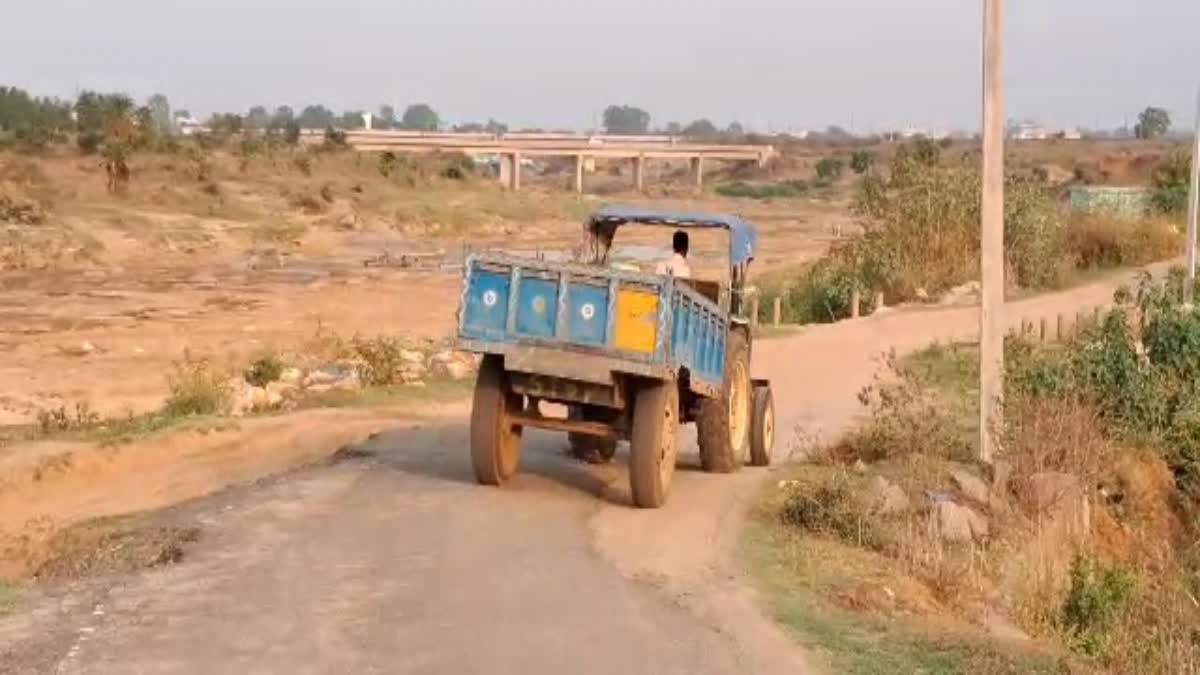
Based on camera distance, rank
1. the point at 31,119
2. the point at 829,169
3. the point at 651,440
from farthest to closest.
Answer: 1. the point at 829,169
2. the point at 31,119
3. the point at 651,440

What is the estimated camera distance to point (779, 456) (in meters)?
18.5

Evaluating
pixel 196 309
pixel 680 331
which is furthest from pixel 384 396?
pixel 196 309

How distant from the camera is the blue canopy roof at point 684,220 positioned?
52.1ft

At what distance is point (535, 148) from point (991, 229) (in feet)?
337

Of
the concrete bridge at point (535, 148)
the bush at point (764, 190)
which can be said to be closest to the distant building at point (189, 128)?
Answer: the concrete bridge at point (535, 148)

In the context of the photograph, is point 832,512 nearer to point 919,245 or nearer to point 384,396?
point 384,396

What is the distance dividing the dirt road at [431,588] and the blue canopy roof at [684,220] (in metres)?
2.21

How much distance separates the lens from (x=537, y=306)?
13.4 m

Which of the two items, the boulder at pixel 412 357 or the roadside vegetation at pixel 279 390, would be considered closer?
the roadside vegetation at pixel 279 390

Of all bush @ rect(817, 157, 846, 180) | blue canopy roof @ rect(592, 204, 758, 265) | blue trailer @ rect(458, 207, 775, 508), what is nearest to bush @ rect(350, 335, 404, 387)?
blue canopy roof @ rect(592, 204, 758, 265)

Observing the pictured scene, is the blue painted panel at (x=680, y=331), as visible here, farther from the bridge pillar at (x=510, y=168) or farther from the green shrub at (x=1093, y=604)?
the bridge pillar at (x=510, y=168)

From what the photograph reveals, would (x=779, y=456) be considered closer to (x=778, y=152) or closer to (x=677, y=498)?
(x=677, y=498)

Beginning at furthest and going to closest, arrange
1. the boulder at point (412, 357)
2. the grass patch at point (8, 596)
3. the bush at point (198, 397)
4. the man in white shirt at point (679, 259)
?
the boulder at point (412, 357), the bush at point (198, 397), the man in white shirt at point (679, 259), the grass patch at point (8, 596)

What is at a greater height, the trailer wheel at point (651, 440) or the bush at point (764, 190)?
the bush at point (764, 190)
